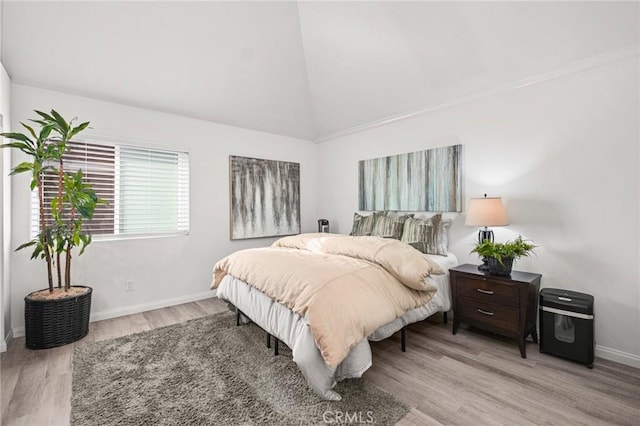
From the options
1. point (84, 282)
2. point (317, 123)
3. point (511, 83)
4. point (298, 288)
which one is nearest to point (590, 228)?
point (511, 83)

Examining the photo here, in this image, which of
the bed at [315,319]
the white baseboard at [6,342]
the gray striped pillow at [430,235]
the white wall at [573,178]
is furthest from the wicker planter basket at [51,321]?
the white wall at [573,178]

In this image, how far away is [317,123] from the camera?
4793mm

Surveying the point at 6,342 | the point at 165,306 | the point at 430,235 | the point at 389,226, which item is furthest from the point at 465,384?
the point at 6,342

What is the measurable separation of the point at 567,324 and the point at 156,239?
4.08 meters

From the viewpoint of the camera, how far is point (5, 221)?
100 inches

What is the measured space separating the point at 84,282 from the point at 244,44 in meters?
3.05

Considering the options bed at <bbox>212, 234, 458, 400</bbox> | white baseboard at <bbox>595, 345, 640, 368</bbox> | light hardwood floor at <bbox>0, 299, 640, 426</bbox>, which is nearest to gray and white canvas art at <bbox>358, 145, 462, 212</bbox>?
bed at <bbox>212, 234, 458, 400</bbox>

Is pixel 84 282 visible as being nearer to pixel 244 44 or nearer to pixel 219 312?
pixel 219 312

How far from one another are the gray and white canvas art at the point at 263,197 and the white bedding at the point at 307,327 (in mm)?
1481

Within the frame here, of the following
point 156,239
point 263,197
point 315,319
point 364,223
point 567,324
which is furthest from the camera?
point 263,197

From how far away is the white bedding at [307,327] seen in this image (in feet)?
5.91

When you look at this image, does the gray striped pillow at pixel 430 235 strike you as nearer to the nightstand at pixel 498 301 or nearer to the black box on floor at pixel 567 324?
the nightstand at pixel 498 301

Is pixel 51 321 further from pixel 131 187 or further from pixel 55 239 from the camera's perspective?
pixel 131 187

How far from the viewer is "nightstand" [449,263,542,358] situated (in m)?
2.41
